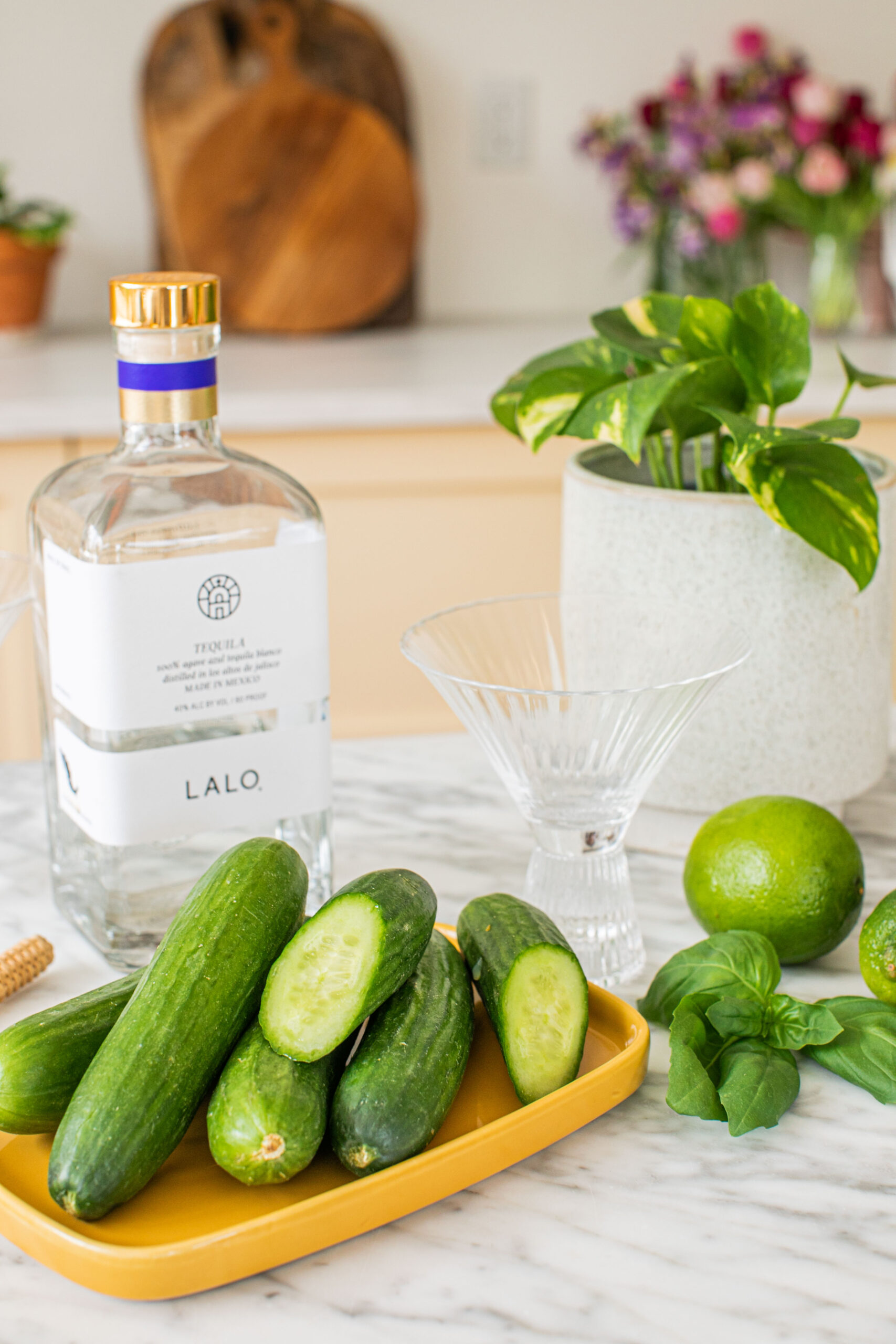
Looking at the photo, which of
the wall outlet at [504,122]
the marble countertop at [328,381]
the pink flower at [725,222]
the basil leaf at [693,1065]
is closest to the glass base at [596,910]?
the basil leaf at [693,1065]

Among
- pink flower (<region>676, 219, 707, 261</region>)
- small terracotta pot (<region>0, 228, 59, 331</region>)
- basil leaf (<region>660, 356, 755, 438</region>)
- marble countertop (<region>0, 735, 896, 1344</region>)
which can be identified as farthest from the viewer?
pink flower (<region>676, 219, 707, 261</region>)

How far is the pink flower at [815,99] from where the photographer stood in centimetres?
203

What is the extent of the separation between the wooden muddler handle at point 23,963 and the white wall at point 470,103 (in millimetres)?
1746

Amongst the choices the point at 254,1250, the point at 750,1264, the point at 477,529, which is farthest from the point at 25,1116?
the point at 477,529

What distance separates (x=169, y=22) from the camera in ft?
6.81

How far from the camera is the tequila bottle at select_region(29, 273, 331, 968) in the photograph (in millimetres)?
659

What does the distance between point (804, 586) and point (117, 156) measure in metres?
1.75

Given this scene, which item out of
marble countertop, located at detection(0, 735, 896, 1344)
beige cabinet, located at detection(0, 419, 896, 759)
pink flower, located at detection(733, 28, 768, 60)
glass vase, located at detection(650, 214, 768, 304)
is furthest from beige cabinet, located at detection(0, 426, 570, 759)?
marble countertop, located at detection(0, 735, 896, 1344)

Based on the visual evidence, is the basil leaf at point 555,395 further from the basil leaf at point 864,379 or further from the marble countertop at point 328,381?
the marble countertop at point 328,381

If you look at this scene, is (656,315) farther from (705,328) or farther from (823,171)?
(823,171)

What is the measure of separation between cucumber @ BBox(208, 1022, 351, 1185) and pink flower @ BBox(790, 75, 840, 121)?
1914mm

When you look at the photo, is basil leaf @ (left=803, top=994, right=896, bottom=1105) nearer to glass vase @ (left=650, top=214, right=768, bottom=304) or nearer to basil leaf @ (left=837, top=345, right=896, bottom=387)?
basil leaf @ (left=837, top=345, right=896, bottom=387)

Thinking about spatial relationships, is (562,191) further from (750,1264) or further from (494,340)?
(750,1264)

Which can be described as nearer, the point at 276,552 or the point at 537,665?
the point at 276,552
